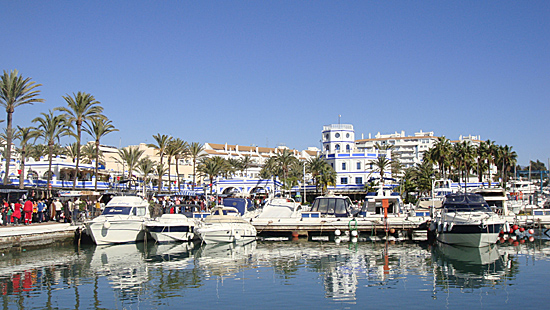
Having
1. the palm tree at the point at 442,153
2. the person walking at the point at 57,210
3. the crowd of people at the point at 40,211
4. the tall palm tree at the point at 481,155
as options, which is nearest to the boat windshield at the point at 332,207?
the crowd of people at the point at 40,211

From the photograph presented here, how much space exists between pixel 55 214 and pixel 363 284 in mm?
24268

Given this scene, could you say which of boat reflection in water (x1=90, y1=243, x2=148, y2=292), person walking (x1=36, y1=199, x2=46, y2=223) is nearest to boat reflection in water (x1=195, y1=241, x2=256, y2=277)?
boat reflection in water (x1=90, y1=243, x2=148, y2=292)

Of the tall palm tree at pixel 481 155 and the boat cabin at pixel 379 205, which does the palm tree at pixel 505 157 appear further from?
the boat cabin at pixel 379 205

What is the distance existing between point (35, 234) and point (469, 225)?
25.6 meters

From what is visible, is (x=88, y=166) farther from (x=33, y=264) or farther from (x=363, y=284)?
(x=363, y=284)

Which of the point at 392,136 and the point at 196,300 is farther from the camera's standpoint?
the point at 392,136

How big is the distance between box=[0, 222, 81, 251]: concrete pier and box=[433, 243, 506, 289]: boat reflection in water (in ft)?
73.8

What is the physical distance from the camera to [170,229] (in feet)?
104

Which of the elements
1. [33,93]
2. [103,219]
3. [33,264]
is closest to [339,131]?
[33,93]

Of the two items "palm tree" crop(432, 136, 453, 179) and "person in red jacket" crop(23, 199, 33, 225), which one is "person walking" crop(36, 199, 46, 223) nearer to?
"person in red jacket" crop(23, 199, 33, 225)

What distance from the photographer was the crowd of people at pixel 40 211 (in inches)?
1225

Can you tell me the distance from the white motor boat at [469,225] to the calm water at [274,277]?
645mm

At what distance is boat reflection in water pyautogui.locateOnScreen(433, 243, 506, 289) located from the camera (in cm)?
2091

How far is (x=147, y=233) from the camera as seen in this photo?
32750 mm
